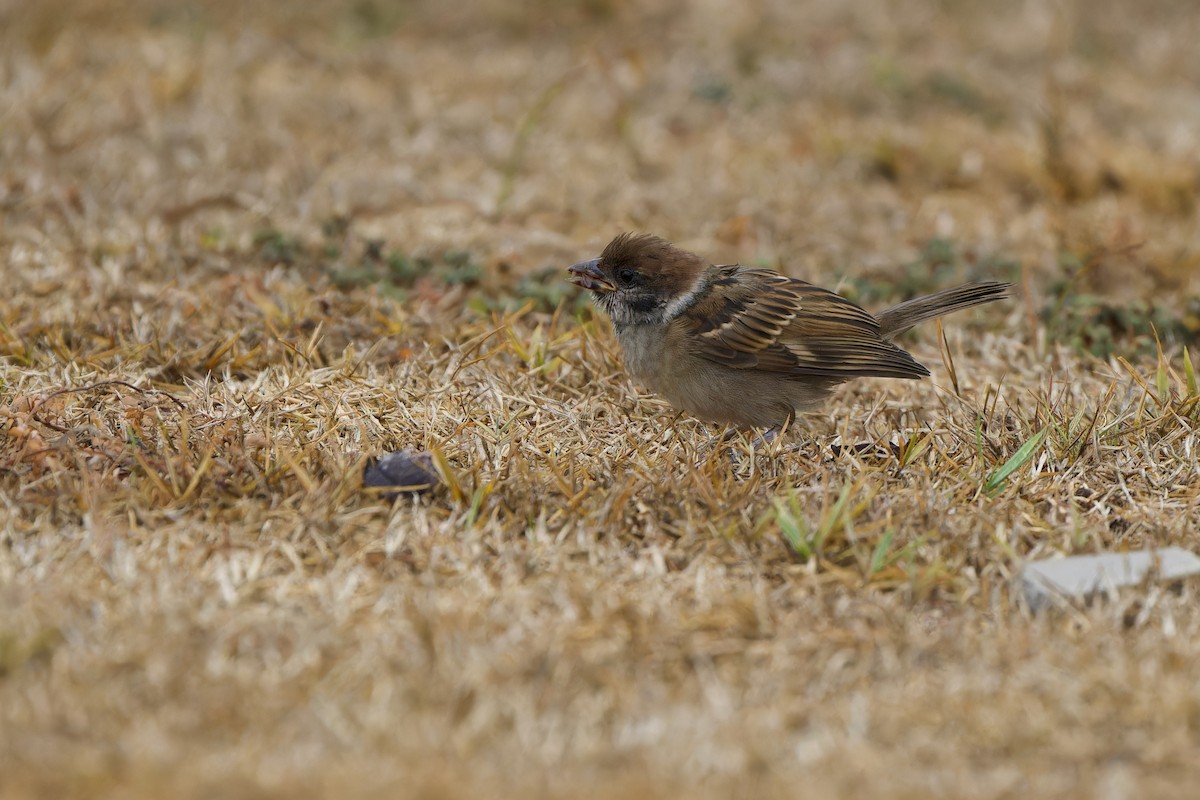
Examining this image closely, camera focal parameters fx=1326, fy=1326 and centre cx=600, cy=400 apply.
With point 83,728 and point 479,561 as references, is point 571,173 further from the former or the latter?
point 83,728

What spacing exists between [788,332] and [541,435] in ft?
3.51

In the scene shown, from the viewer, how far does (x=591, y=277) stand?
17.1ft

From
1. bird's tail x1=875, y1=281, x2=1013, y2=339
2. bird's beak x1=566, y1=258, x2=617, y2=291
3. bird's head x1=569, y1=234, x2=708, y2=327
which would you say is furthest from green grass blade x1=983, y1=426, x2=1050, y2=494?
bird's beak x1=566, y1=258, x2=617, y2=291

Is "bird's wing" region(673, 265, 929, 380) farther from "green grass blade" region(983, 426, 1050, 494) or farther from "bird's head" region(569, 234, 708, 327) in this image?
"green grass blade" region(983, 426, 1050, 494)

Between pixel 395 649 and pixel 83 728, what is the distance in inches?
29.0

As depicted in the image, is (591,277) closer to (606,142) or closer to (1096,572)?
(1096,572)

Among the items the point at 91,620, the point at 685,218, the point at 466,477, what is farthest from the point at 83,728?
the point at 685,218

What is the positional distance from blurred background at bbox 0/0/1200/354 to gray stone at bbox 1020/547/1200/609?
2164mm

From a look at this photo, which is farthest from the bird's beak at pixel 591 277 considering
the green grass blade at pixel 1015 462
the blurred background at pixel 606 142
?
the green grass blade at pixel 1015 462

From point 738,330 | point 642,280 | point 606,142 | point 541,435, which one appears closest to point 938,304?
point 738,330

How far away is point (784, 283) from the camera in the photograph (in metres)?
5.29

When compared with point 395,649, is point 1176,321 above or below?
below

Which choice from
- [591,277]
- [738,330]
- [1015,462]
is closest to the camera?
[1015,462]

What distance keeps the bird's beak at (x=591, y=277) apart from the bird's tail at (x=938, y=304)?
110cm
